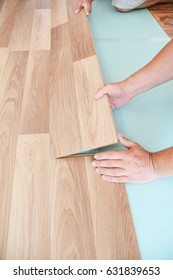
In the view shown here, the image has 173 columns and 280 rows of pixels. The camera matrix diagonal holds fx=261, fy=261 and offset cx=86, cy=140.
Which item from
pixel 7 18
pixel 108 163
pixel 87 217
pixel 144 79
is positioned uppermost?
pixel 7 18

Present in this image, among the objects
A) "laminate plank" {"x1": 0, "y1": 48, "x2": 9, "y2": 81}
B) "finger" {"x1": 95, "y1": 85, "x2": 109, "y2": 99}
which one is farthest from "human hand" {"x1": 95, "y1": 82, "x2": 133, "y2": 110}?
"laminate plank" {"x1": 0, "y1": 48, "x2": 9, "y2": 81}

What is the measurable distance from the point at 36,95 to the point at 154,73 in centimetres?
62

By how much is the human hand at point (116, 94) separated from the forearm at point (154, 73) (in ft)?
0.07

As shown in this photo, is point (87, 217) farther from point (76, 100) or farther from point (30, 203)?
point (76, 100)

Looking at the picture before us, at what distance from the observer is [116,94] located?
4.21 feet

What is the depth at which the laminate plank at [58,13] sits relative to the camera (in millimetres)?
2011

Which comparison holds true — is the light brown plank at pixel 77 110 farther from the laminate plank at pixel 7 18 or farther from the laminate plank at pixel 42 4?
the laminate plank at pixel 42 4

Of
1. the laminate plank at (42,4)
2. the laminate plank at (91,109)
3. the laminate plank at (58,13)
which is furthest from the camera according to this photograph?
the laminate plank at (42,4)

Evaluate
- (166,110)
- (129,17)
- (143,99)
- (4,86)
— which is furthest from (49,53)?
(129,17)

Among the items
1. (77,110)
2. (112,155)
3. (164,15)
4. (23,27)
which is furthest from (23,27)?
(112,155)

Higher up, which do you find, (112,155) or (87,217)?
(112,155)

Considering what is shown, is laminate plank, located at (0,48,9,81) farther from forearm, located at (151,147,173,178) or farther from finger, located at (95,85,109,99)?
forearm, located at (151,147,173,178)

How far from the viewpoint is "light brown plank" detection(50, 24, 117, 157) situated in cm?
109

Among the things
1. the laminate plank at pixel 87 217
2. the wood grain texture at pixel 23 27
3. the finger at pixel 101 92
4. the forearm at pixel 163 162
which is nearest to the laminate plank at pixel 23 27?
the wood grain texture at pixel 23 27
